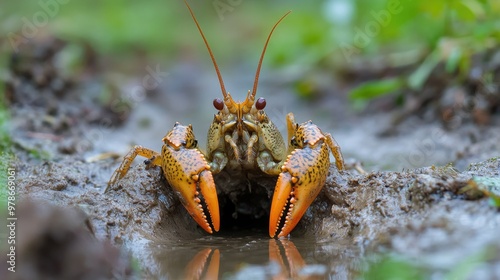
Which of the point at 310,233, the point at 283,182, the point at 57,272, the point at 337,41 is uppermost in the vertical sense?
the point at 337,41

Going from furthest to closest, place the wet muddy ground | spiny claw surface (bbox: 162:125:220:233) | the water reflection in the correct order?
spiny claw surface (bbox: 162:125:220:233)
the water reflection
the wet muddy ground

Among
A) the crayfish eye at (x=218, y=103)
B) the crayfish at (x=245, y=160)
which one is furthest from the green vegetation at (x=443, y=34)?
the crayfish eye at (x=218, y=103)

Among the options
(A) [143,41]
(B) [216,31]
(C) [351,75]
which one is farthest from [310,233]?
(B) [216,31]

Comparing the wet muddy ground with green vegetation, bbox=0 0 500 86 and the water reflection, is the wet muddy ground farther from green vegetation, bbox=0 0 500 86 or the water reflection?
green vegetation, bbox=0 0 500 86

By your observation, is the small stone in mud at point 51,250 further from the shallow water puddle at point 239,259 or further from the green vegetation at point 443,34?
the green vegetation at point 443,34

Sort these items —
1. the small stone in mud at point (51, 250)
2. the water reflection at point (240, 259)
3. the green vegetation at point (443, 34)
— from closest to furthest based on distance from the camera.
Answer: the small stone in mud at point (51, 250) < the water reflection at point (240, 259) < the green vegetation at point (443, 34)

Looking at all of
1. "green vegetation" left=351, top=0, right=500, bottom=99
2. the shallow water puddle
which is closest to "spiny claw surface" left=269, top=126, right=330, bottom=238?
the shallow water puddle

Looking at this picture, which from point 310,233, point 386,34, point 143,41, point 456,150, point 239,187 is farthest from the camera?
point 143,41

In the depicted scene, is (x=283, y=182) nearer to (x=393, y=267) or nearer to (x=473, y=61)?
(x=393, y=267)
